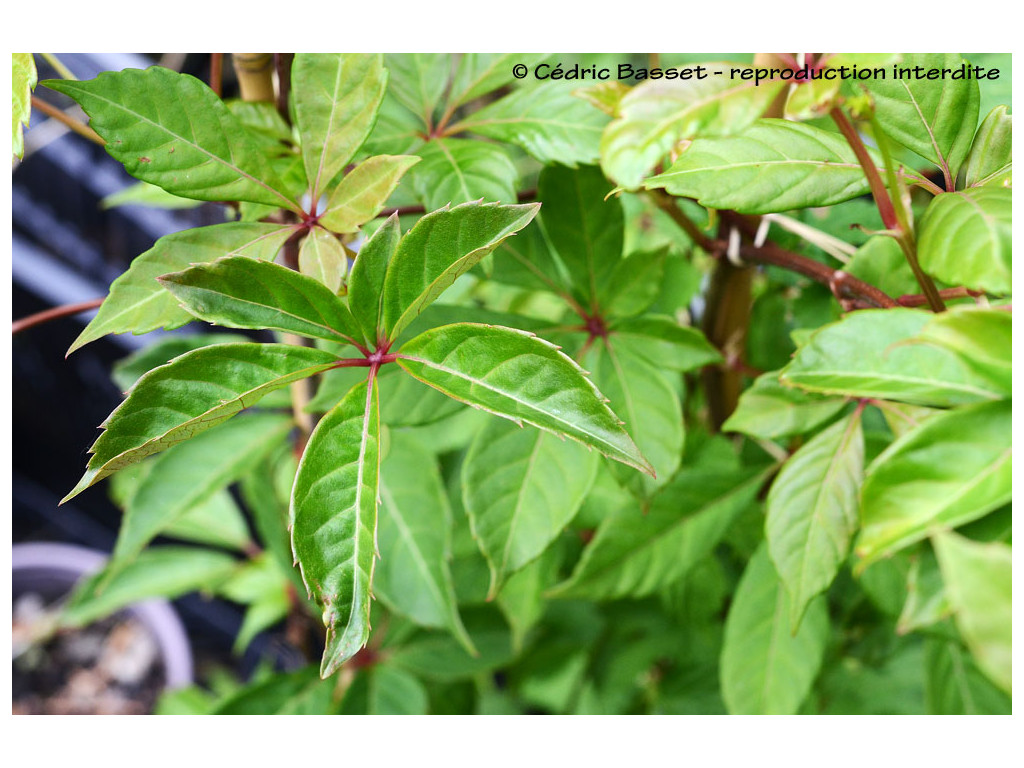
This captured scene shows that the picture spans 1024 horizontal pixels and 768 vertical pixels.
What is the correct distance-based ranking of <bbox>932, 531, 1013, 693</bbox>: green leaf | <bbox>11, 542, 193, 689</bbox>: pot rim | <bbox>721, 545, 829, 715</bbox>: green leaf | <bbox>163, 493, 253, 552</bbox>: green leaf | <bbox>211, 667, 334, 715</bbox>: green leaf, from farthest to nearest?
1. <bbox>11, 542, 193, 689</bbox>: pot rim
2. <bbox>163, 493, 253, 552</bbox>: green leaf
3. <bbox>211, 667, 334, 715</bbox>: green leaf
4. <bbox>721, 545, 829, 715</bbox>: green leaf
5. <bbox>932, 531, 1013, 693</bbox>: green leaf

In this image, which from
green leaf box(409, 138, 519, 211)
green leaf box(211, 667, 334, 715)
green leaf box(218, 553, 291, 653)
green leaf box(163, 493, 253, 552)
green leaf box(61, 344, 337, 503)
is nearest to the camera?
green leaf box(61, 344, 337, 503)

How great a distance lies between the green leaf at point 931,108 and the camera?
370mm

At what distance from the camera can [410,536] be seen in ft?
1.84

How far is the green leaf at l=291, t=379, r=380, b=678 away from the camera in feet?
1.00

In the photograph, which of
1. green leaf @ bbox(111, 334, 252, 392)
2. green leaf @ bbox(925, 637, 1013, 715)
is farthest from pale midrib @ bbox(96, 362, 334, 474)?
green leaf @ bbox(925, 637, 1013, 715)

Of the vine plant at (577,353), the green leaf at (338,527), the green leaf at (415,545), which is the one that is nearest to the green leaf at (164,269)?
the vine plant at (577,353)

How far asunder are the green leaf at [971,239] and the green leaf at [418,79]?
312mm

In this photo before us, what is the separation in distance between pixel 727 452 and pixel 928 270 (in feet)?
1.08

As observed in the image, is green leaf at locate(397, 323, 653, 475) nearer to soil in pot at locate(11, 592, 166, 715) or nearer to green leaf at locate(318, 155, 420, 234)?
green leaf at locate(318, 155, 420, 234)

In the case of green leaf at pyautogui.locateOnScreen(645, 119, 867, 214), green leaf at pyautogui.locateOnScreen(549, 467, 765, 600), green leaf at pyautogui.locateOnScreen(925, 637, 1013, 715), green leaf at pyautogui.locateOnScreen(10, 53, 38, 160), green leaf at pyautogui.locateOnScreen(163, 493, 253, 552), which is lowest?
green leaf at pyautogui.locateOnScreen(925, 637, 1013, 715)

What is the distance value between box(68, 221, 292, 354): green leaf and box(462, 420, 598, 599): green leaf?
0.18 m

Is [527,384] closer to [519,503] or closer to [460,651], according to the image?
[519,503]

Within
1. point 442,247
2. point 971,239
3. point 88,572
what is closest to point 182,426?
point 442,247

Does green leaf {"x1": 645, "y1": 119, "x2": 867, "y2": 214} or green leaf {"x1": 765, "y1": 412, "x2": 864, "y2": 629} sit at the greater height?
green leaf {"x1": 645, "y1": 119, "x2": 867, "y2": 214}
